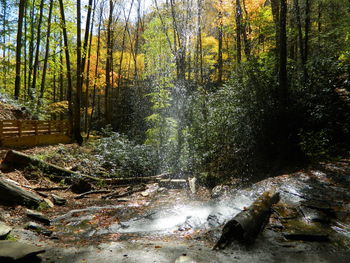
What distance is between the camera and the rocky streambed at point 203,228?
141 inches

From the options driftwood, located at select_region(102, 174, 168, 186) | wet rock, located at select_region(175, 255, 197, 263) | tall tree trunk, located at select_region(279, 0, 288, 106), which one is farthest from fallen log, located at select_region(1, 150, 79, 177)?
tall tree trunk, located at select_region(279, 0, 288, 106)

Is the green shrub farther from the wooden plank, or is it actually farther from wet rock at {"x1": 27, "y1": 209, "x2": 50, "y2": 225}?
wet rock at {"x1": 27, "y1": 209, "x2": 50, "y2": 225}

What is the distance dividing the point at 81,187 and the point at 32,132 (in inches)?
222

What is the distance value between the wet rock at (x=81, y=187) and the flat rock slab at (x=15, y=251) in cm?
535

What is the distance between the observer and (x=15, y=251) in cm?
315

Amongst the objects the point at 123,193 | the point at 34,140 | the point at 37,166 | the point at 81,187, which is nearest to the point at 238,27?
the point at 123,193

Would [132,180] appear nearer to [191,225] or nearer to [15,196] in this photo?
[15,196]

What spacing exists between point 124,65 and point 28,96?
546 inches

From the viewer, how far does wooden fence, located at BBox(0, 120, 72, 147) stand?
11133mm

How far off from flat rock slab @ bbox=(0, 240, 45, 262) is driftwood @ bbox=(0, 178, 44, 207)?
8.34 feet

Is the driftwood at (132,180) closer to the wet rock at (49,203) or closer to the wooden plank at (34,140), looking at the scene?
the wet rock at (49,203)

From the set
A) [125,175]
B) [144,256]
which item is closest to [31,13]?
[125,175]

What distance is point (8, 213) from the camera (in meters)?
5.10

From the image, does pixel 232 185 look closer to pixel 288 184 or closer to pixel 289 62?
pixel 288 184
